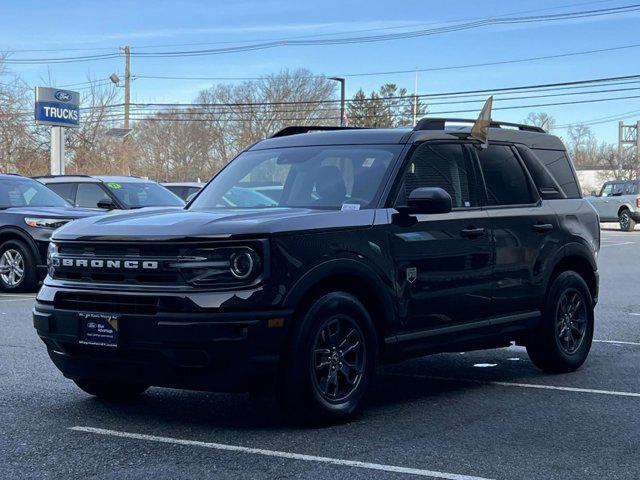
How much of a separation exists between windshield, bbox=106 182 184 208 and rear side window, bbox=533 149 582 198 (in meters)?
9.87

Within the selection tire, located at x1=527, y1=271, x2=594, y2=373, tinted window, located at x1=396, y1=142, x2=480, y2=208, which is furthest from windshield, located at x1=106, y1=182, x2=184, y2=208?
tinted window, located at x1=396, y1=142, x2=480, y2=208

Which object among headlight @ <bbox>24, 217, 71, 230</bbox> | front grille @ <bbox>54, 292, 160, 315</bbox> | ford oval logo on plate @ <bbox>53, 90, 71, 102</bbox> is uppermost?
ford oval logo on plate @ <bbox>53, 90, 71, 102</bbox>

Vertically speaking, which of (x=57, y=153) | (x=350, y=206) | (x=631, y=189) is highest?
(x=57, y=153)

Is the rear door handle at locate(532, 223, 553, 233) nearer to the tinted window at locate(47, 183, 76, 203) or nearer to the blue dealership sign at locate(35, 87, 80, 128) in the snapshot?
the tinted window at locate(47, 183, 76, 203)

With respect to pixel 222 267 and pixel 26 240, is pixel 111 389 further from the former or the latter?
pixel 26 240

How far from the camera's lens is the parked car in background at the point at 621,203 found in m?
42.1

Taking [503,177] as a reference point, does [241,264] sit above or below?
below

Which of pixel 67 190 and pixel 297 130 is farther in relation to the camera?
pixel 67 190

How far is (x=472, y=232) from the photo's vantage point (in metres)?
6.99

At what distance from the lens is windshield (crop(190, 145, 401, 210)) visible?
6637 mm

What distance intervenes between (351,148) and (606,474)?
9.58 feet

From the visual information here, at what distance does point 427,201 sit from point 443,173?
0.77m

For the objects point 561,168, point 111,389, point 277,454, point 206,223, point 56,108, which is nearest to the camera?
point 277,454

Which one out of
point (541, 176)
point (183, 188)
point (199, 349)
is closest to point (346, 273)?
point (199, 349)
